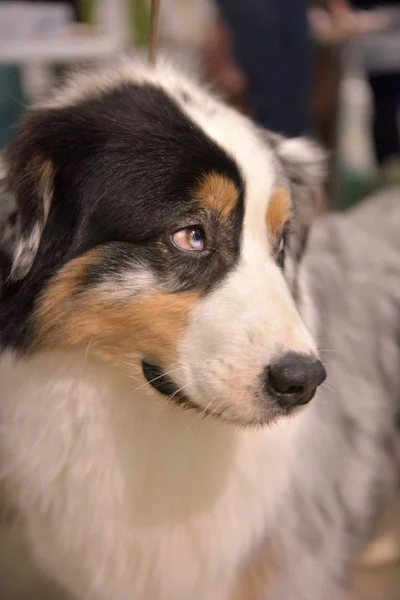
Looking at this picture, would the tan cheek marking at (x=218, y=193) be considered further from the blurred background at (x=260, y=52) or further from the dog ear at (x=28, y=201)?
the blurred background at (x=260, y=52)

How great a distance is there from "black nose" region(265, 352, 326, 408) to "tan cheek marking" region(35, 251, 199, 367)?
15 centimetres

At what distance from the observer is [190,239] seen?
3.26ft

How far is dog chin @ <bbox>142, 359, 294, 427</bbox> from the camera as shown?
3.02 ft

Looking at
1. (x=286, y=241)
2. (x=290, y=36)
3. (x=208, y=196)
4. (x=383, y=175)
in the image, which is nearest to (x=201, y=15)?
(x=290, y=36)

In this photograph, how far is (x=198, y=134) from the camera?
1.00 m

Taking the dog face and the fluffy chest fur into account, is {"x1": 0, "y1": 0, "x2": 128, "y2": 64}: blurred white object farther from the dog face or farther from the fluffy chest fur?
the fluffy chest fur

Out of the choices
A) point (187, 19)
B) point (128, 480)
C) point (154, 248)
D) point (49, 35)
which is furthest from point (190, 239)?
point (187, 19)

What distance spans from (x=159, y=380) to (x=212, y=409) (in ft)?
0.32

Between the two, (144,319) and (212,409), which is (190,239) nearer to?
(144,319)

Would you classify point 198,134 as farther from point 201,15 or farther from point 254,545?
point 201,15

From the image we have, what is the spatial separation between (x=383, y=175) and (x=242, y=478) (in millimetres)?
2240

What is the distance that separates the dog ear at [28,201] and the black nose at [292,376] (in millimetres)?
404

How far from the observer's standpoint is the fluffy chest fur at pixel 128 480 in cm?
108

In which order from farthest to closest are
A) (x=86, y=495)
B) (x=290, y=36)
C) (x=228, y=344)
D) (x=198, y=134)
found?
(x=290, y=36) < (x=86, y=495) < (x=198, y=134) < (x=228, y=344)
